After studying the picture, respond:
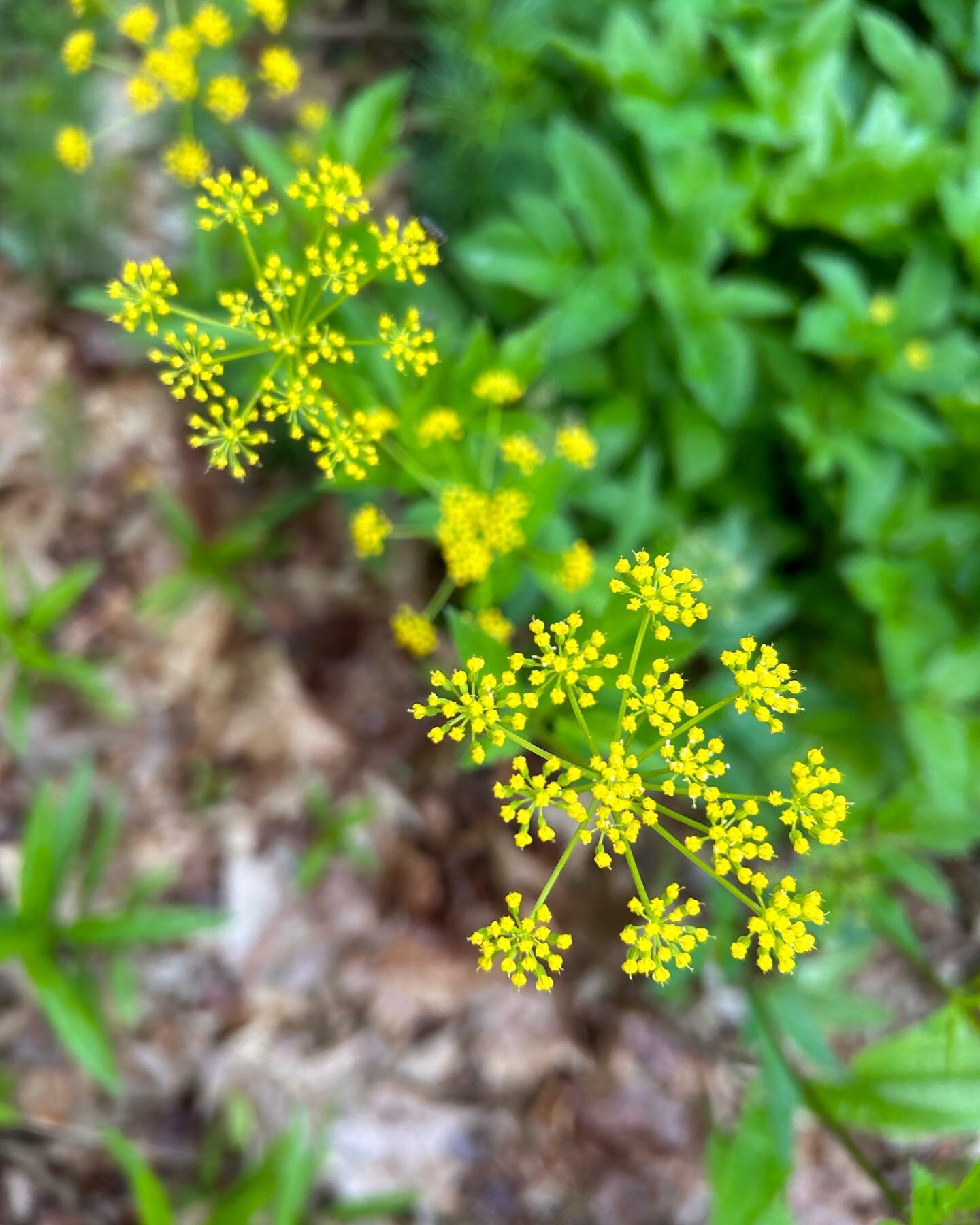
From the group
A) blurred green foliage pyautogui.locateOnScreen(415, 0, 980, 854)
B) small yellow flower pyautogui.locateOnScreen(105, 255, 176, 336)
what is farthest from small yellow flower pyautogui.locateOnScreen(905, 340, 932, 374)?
small yellow flower pyautogui.locateOnScreen(105, 255, 176, 336)

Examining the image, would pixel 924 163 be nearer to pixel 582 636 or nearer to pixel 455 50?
pixel 455 50

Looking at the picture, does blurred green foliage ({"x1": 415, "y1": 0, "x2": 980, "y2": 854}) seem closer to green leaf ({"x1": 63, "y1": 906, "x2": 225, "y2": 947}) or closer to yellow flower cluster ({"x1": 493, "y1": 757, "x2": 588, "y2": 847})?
yellow flower cluster ({"x1": 493, "y1": 757, "x2": 588, "y2": 847})

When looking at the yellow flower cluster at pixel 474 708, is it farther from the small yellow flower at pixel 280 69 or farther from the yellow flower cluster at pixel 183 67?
the small yellow flower at pixel 280 69

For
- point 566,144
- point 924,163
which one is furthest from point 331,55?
point 924,163

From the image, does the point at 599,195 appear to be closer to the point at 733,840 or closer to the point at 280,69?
the point at 280,69

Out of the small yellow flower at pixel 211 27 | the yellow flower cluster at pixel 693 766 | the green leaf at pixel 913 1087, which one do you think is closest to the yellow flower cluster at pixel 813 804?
the yellow flower cluster at pixel 693 766
